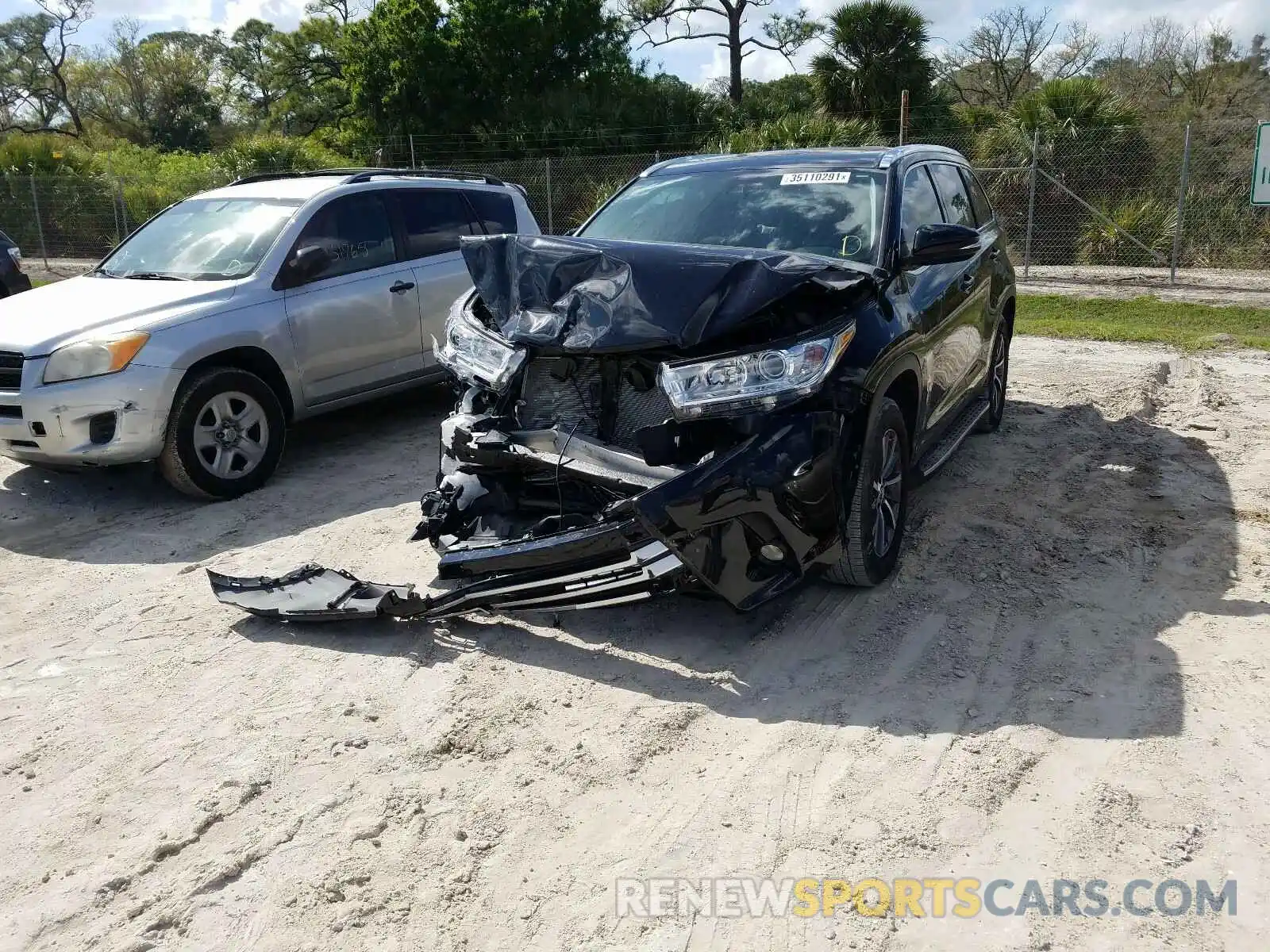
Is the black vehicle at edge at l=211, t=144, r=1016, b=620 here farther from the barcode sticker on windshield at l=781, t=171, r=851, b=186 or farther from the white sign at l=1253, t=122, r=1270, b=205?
the white sign at l=1253, t=122, r=1270, b=205

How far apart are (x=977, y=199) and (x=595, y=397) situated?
386 centimetres

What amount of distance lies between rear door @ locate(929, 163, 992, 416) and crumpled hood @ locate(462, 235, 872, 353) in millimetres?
1042

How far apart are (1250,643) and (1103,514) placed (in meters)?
1.58

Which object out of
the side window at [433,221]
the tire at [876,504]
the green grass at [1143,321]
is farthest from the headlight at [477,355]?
the green grass at [1143,321]

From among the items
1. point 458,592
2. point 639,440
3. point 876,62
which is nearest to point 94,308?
point 458,592

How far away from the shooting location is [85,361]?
223 inches

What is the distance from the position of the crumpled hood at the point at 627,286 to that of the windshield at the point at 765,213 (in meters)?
0.32

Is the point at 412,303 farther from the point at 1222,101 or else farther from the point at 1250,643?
the point at 1222,101

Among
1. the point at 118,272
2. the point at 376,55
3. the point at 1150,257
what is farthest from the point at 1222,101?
the point at 118,272

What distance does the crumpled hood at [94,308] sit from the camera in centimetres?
575

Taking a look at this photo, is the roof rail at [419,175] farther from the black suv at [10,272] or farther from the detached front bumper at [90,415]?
the black suv at [10,272]

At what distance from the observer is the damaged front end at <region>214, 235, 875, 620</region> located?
376 cm

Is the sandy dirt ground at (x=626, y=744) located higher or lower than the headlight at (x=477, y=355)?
lower

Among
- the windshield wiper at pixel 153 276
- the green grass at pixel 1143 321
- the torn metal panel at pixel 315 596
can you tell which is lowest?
the torn metal panel at pixel 315 596
